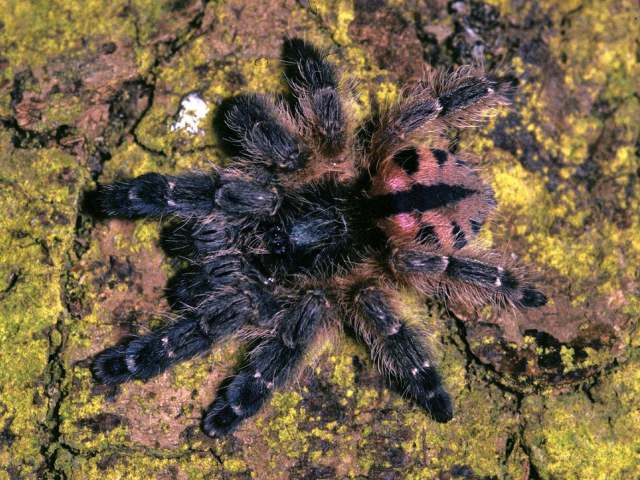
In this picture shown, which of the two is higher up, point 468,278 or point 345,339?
point 468,278

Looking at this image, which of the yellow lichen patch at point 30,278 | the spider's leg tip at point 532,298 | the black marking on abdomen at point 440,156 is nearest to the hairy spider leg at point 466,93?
the black marking on abdomen at point 440,156

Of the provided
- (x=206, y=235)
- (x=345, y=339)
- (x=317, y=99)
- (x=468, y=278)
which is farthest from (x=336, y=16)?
(x=345, y=339)

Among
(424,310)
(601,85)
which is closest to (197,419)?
(424,310)

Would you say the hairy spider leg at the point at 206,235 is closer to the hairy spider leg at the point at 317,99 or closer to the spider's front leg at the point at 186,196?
the spider's front leg at the point at 186,196

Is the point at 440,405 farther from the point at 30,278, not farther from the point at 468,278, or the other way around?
the point at 30,278

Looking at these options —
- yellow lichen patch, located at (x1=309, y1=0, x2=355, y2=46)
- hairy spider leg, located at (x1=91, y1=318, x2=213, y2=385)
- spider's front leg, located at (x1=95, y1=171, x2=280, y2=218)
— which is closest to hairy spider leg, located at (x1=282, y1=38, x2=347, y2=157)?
yellow lichen patch, located at (x1=309, y1=0, x2=355, y2=46)

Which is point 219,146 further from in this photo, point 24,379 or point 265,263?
point 24,379

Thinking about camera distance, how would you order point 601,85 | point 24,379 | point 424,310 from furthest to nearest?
point 601,85, point 424,310, point 24,379
